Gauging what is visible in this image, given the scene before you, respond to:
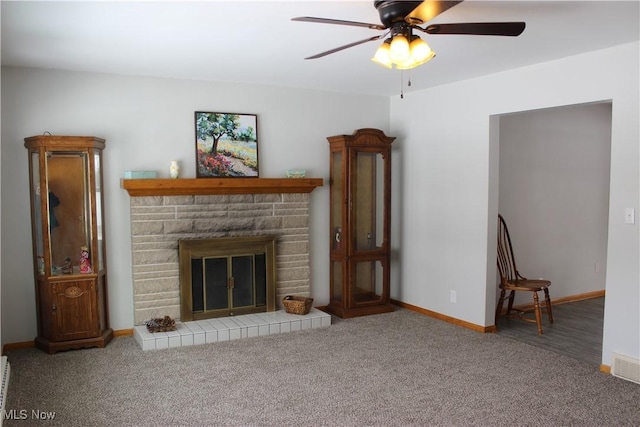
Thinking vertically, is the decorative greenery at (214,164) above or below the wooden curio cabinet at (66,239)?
above

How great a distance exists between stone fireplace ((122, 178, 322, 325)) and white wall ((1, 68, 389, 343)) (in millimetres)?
153

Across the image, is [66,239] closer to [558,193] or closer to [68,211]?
[68,211]

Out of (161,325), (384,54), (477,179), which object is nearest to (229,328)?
(161,325)

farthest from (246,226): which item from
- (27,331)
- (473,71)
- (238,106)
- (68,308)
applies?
(473,71)

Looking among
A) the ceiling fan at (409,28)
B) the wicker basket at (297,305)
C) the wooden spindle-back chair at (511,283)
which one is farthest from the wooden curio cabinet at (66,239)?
the wooden spindle-back chair at (511,283)

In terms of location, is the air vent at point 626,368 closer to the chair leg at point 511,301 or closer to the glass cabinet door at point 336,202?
the chair leg at point 511,301

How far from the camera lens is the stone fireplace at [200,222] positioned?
184 inches

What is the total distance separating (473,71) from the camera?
4.55 m

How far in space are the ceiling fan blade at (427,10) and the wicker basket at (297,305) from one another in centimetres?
307

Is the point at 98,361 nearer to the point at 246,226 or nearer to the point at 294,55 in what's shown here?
the point at 246,226

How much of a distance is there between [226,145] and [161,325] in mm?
1727

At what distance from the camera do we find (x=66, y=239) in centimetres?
436

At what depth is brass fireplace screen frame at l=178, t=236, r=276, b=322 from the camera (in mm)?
4828

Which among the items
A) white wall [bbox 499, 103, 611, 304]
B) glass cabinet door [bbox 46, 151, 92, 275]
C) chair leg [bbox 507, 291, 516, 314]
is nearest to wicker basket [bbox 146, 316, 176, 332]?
glass cabinet door [bbox 46, 151, 92, 275]
